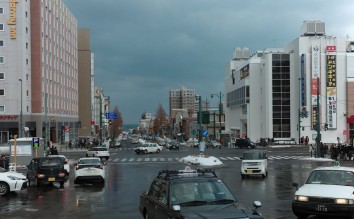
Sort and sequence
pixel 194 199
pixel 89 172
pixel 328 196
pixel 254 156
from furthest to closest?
pixel 254 156
pixel 89 172
pixel 328 196
pixel 194 199

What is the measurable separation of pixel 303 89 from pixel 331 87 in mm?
5043

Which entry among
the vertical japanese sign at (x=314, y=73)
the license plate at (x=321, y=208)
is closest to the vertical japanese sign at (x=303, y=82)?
the vertical japanese sign at (x=314, y=73)

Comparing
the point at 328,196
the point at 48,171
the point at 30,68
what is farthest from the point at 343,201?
the point at 30,68

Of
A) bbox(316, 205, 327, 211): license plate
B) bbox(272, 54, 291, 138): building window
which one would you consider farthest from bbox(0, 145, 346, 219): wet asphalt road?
bbox(272, 54, 291, 138): building window

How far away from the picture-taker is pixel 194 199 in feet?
31.9

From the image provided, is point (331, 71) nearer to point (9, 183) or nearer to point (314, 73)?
point (314, 73)

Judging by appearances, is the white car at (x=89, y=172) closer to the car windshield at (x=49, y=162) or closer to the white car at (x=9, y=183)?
the car windshield at (x=49, y=162)

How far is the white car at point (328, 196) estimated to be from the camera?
42.2 ft

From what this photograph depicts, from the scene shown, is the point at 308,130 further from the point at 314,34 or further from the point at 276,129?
the point at 314,34

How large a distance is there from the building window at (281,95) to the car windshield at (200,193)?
82806 mm

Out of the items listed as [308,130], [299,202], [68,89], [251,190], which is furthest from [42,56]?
[299,202]

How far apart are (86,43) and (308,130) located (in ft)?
248

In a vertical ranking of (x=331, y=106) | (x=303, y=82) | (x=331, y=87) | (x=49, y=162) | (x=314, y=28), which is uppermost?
(x=314, y=28)

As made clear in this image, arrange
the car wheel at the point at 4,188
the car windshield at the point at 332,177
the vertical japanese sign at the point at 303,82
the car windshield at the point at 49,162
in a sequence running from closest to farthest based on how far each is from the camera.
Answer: the car windshield at the point at 332,177 → the car wheel at the point at 4,188 → the car windshield at the point at 49,162 → the vertical japanese sign at the point at 303,82
